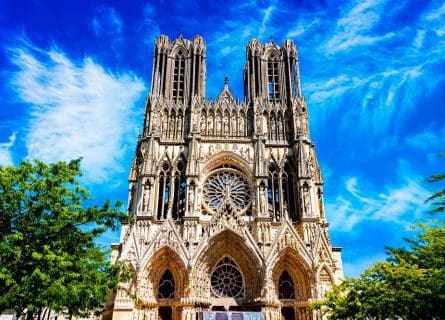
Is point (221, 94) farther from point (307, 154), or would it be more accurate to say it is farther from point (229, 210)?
point (229, 210)

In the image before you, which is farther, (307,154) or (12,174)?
(307,154)

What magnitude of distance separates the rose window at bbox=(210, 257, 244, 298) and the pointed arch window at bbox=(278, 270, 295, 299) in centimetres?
237

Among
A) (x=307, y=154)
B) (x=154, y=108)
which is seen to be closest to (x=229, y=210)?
(x=307, y=154)

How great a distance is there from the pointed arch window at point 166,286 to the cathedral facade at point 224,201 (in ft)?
0.22

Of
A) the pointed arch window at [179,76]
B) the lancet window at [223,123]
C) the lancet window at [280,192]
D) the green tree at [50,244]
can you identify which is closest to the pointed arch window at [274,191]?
the lancet window at [280,192]

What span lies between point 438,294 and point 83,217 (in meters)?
12.7

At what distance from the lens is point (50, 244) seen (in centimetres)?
1358

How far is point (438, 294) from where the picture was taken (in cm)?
1262

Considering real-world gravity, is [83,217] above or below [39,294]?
above

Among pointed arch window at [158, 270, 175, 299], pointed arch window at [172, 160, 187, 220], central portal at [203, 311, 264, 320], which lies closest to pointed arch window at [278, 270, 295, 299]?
central portal at [203, 311, 264, 320]

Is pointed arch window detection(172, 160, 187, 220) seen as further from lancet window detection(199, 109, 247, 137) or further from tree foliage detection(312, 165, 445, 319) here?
tree foliage detection(312, 165, 445, 319)

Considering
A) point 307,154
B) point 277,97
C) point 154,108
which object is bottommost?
point 307,154

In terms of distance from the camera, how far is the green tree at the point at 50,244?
12.2 m

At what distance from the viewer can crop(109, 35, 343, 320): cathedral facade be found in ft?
74.6
